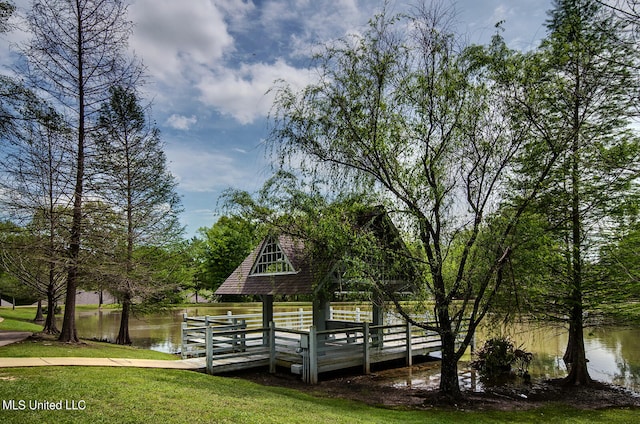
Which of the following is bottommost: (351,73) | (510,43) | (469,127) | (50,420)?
(50,420)

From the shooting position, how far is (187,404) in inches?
267

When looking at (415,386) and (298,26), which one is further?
→ (415,386)

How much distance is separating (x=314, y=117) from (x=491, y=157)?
4.19m

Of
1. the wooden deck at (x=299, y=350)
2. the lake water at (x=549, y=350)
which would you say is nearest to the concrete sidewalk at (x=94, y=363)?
the wooden deck at (x=299, y=350)

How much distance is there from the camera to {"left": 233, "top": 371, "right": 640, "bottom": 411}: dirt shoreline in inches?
381

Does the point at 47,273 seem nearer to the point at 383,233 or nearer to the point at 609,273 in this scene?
the point at 383,233

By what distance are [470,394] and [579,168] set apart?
21.5 ft

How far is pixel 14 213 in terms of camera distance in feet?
45.3

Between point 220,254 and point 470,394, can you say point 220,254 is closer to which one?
point 220,254

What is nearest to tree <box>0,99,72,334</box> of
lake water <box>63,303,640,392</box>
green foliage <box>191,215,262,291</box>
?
lake water <box>63,303,640,392</box>

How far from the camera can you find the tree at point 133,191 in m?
14.6

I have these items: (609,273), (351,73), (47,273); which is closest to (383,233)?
(351,73)

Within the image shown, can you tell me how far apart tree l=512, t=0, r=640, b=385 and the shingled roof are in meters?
6.47

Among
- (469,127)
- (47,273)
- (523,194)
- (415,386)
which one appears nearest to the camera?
(469,127)
